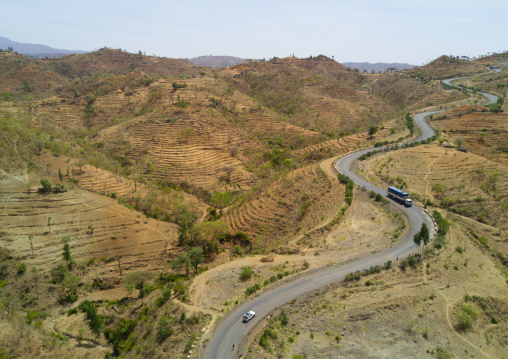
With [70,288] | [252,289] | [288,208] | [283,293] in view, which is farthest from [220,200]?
[283,293]

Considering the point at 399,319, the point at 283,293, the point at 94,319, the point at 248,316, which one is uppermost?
the point at 399,319

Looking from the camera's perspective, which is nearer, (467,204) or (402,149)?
(467,204)

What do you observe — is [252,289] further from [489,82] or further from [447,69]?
[447,69]

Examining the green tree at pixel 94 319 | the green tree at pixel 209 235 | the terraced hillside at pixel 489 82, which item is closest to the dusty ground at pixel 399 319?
the green tree at pixel 94 319

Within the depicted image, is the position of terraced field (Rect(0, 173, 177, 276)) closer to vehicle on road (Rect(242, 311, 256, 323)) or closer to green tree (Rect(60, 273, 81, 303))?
green tree (Rect(60, 273, 81, 303))

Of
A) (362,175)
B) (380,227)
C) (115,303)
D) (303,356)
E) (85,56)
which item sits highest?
(85,56)

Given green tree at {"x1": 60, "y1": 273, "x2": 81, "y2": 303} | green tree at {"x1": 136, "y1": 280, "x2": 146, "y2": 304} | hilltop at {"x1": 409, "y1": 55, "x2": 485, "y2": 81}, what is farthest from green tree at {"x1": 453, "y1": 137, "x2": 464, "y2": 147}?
hilltop at {"x1": 409, "y1": 55, "x2": 485, "y2": 81}

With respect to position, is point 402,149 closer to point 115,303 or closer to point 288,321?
point 288,321

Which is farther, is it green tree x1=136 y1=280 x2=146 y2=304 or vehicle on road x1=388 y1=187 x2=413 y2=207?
vehicle on road x1=388 y1=187 x2=413 y2=207

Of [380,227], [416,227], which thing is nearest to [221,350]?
[380,227]
